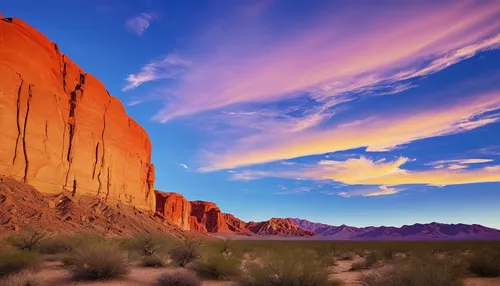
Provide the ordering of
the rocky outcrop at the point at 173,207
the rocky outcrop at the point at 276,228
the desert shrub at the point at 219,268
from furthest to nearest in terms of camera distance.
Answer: the rocky outcrop at the point at 276,228
the rocky outcrop at the point at 173,207
the desert shrub at the point at 219,268

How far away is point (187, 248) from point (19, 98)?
3337 cm

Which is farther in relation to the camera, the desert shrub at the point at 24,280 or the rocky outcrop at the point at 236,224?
the rocky outcrop at the point at 236,224

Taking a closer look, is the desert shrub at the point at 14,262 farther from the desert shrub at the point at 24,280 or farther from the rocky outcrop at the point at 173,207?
the rocky outcrop at the point at 173,207

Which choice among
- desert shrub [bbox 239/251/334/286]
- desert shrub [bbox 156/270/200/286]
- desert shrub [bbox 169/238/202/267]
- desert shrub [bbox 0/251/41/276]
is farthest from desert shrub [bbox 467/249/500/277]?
desert shrub [bbox 0/251/41/276]

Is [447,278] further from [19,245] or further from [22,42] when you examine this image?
[22,42]

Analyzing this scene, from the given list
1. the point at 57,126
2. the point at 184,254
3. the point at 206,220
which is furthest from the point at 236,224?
the point at 184,254

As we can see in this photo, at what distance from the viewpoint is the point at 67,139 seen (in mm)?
Answer: 48062

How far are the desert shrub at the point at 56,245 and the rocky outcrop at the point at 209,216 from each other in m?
132

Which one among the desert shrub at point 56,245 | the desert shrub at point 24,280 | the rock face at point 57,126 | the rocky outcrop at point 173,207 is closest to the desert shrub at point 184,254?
the desert shrub at point 56,245

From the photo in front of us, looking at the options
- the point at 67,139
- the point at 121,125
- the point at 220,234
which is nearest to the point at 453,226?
the point at 220,234

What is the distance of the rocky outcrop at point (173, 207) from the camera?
102m

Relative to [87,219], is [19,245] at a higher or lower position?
lower

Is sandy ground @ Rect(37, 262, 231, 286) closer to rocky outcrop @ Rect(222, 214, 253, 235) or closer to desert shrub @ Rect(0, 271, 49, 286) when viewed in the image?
desert shrub @ Rect(0, 271, 49, 286)

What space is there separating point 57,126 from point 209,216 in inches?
4491
